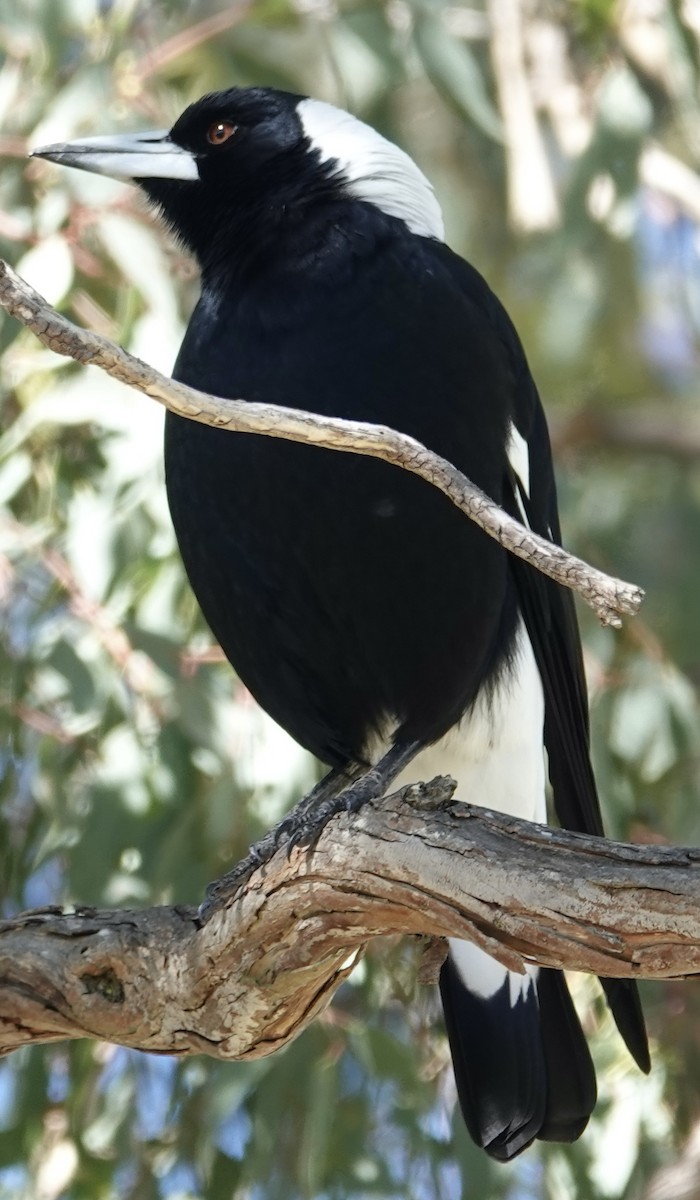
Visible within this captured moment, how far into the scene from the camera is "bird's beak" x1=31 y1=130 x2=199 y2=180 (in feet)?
7.26

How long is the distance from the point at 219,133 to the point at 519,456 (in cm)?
57

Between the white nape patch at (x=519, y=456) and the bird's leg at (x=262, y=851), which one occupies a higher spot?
the white nape patch at (x=519, y=456)

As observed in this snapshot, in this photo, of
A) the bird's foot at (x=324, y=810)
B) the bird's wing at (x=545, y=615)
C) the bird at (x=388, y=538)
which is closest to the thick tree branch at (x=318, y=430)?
the bird's foot at (x=324, y=810)

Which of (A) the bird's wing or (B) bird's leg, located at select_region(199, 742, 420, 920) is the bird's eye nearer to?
(A) the bird's wing

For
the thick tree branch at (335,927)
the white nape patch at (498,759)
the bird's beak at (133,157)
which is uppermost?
the bird's beak at (133,157)

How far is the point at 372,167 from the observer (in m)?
2.26

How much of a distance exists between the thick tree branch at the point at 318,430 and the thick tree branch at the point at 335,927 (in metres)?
0.31

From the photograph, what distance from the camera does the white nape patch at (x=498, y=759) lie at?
7.06ft

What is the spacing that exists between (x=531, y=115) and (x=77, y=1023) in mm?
Answer: 1954

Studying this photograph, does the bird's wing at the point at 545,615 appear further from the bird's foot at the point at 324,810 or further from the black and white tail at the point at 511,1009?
the bird's foot at the point at 324,810

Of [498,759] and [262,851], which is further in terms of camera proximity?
[498,759]

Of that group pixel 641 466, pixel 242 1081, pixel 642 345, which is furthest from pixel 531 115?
pixel 242 1081

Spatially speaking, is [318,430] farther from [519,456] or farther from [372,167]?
[372,167]

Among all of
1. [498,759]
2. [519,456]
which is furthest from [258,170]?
[498,759]
